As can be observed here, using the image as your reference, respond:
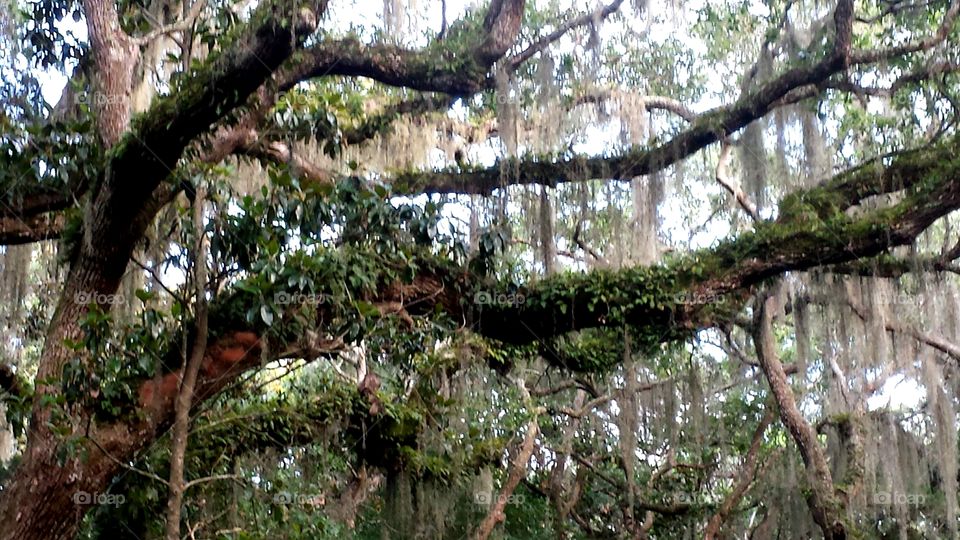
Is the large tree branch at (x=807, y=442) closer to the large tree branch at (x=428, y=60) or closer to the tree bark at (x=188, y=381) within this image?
the large tree branch at (x=428, y=60)

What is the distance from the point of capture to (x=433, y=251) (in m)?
5.15

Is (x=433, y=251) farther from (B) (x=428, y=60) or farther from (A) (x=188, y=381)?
(A) (x=188, y=381)

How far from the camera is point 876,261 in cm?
640

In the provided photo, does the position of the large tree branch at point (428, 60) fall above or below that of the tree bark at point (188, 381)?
above

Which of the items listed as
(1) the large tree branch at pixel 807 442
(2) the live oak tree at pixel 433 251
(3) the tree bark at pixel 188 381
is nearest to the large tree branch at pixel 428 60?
(2) the live oak tree at pixel 433 251

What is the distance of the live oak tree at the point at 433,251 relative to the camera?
170 inches

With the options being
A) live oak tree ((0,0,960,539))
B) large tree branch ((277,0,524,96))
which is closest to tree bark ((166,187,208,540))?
live oak tree ((0,0,960,539))

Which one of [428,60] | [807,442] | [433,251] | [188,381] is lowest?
[807,442]

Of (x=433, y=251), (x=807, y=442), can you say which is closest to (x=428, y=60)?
(x=433, y=251)

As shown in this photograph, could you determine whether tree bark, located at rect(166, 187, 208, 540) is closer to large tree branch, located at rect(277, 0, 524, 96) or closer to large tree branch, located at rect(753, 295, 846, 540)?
large tree branch, located at rect(277, 0, 524, 96)

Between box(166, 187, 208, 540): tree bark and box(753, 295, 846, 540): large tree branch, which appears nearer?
box(166, 187, 208, 540): tree bark

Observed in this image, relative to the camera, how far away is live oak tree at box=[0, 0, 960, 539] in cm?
432

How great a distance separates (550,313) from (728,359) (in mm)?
5935

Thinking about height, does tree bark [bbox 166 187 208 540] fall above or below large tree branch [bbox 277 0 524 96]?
below
